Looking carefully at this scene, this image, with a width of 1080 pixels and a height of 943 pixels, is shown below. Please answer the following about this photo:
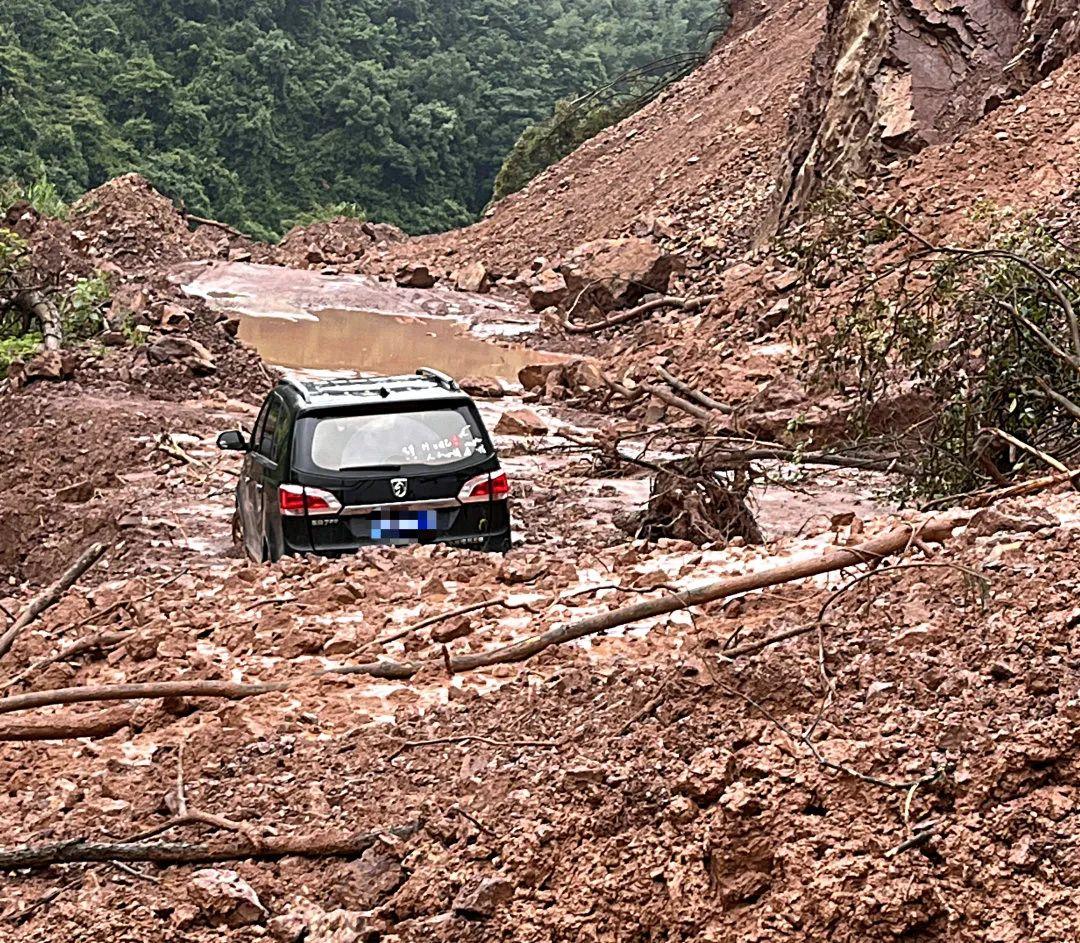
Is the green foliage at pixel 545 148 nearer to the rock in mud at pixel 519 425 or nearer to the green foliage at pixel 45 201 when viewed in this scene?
the green foliage at pixel 45 201

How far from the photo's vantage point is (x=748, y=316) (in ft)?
71.7

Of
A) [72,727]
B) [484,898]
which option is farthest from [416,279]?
[484,898]

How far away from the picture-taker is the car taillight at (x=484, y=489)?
8961 mm

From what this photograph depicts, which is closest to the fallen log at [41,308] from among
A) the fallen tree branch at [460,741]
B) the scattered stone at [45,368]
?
the scattered stone at [45,368]

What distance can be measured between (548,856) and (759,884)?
0.55m

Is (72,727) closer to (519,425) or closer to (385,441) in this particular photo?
(385,441)

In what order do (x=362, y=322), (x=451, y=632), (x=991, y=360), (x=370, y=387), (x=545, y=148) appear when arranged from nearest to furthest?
(x=451, y=632), (x=991, y=360), (x=370, y=387), (x=362, y=322), (x=545, y=148)

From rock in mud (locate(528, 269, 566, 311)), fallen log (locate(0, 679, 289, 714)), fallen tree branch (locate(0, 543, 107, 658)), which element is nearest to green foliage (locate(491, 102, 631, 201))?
rock in mud (locate(528, 269, 566, 311))

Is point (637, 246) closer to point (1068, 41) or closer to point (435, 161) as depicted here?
point (1068, 41)

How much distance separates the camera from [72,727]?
18.1 feet

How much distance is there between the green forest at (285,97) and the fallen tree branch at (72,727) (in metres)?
56.5

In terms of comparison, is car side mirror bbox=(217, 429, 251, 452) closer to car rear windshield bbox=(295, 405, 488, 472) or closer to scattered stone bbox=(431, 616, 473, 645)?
car rear windshield bbox=(295, 405, 488, 472)

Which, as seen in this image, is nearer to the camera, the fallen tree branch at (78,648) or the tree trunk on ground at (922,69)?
the fallen tree branch at (78,648)

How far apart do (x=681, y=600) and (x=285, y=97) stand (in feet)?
243
